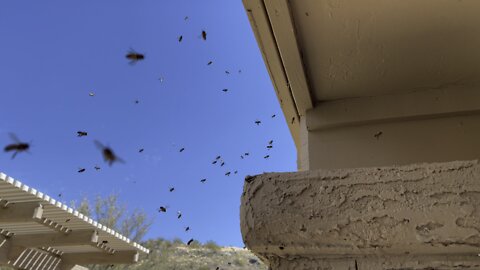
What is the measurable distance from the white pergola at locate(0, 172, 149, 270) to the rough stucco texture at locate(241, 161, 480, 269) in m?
5.53

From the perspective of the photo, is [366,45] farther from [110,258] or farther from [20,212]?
[110,258]

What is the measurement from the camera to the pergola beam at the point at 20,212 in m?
6.61

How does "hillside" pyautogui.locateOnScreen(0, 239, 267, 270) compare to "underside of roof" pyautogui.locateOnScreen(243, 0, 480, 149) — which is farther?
"hillside" pyautogui.locateOnScreen(0, 239, 267, 270)

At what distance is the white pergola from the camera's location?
21.7 ft

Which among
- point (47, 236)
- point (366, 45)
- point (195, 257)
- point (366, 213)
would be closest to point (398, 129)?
point (366, 45)

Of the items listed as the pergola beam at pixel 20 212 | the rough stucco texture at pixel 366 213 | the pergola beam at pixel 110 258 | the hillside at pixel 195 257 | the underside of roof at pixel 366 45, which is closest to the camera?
the rough stucco texture at pixel 366 213

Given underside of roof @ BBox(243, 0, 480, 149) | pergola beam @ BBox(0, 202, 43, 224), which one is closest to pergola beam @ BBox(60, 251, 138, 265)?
pergola beam @ BBox(0, 202, 43, 224)

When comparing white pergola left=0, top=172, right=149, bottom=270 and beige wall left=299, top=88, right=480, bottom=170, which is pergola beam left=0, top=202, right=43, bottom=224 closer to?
white pergola left=0, top=172, right=149, bottom=270

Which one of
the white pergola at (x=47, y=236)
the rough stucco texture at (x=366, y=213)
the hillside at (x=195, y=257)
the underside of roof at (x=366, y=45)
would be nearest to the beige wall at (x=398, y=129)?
the underside of roof at (x=366, y=45)

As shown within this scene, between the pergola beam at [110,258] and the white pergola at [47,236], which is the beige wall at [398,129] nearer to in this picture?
the white pergola at [47,236]

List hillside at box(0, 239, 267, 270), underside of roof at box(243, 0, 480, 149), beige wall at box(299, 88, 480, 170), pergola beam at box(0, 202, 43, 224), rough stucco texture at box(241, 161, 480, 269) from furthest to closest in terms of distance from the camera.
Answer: hillside at box(0, 239, 267, 270), pergola beam at box(0, 202, 43, 224), beige wall at box(299, 88, 480, 170), underside of roof at box(243, 0, 480, 149), rough stucco texture at box(241, 161, 480, 269)

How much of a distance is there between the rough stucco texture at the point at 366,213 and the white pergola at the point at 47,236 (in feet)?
18.2

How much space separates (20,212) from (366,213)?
270 inches

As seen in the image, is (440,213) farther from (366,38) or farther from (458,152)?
(458,152)
